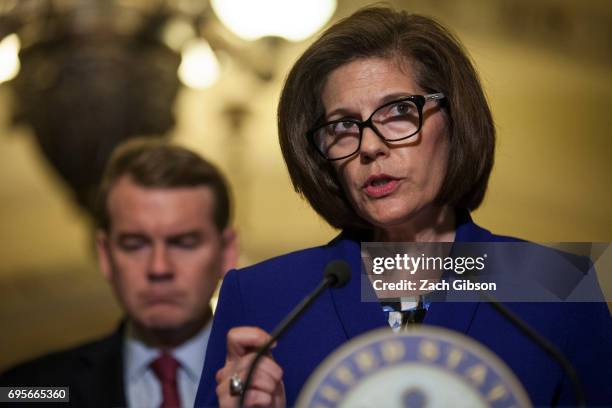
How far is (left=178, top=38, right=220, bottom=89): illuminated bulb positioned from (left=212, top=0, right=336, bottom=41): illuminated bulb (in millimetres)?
308

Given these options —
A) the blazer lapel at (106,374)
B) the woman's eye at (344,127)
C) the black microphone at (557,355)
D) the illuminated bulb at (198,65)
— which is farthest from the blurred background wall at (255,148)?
the black microphone at (557,355)

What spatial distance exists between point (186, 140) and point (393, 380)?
12.5 ft

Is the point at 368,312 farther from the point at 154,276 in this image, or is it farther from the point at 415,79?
the point at 154,276

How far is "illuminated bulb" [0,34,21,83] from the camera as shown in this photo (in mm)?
3912

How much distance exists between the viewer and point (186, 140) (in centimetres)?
486

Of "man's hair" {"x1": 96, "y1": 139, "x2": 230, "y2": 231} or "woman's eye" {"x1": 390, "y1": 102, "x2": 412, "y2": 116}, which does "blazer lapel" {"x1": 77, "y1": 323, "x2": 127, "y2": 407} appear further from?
"woman's eye" {"x1": 390, "y1": 102, "x2": 412, "y2": 116}

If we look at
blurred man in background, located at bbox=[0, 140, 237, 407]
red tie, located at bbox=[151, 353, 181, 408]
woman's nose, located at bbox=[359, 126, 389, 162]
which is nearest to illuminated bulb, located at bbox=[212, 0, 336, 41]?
blurred man in background, located at bbox=[0, 140, 237, 407]

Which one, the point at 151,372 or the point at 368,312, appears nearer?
the point at 368,312

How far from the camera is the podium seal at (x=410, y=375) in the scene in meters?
1.15

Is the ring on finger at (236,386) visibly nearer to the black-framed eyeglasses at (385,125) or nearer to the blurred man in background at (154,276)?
the black-framed eyeglasses at (385,125)

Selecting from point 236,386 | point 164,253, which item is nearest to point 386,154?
point 236,386

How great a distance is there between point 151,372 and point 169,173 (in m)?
0.56

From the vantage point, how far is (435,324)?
146 cm

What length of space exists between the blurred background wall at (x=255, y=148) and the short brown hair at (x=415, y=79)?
259 cm
